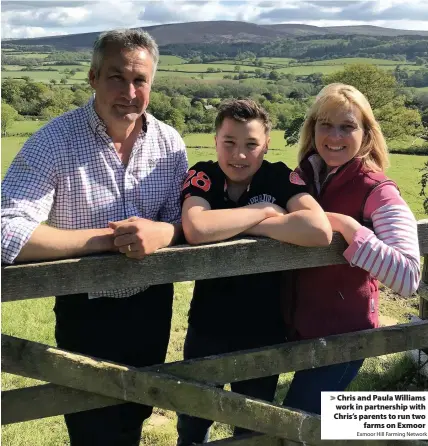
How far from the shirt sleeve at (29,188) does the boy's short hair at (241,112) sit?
895 mm

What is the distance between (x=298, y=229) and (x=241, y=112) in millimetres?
707

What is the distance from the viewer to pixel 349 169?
2.80 m

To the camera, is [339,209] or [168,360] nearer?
[339,209]

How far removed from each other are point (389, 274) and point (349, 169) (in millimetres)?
596

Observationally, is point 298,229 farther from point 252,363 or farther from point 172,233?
point 252,363

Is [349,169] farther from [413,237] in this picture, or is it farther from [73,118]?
[73,118]

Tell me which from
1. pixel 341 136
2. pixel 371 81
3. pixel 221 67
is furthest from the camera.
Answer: pixel 221 67

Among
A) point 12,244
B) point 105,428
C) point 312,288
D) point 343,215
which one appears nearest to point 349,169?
point 343,215

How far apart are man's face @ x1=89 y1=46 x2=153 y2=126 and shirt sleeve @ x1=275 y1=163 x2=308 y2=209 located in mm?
803

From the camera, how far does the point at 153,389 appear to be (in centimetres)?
246

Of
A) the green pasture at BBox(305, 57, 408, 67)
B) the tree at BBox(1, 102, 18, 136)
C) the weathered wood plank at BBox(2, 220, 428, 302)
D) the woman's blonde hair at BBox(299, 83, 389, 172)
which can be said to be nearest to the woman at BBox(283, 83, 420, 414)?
the woman's blonde hair at BBox(299, 83, 389, 172)

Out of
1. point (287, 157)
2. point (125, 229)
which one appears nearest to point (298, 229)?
point (125, 229)

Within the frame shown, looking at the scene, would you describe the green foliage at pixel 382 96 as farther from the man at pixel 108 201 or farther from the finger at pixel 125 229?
the finger at pixel 125 229

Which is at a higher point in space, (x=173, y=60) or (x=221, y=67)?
(x=173, y=60)
